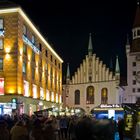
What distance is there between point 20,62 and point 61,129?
18632mm

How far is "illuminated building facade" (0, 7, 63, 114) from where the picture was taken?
4294 centimetres

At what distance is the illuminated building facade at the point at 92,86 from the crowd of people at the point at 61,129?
2293 inches

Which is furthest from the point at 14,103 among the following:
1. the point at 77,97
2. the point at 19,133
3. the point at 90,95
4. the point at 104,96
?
the point at 77,97

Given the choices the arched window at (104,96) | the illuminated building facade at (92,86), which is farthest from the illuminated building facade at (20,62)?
the arched window at (104,96)

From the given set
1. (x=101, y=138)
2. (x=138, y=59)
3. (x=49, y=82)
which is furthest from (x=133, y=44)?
(x=101, y=138)

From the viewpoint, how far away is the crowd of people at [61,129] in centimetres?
634

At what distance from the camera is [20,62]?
145ft

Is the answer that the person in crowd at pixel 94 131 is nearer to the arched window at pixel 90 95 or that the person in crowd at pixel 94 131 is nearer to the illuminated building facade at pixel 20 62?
the illuminated building facade at pixel 20 62

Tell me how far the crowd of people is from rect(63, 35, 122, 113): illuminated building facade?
191 feet

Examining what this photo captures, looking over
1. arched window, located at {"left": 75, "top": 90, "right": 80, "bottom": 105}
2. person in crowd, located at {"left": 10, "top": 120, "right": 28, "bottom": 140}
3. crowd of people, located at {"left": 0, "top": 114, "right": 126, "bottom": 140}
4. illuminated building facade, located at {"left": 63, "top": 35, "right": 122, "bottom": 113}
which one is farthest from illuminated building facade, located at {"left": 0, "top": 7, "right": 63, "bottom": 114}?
arched window, located at {"left": 75, "top": 90, "right": 80, "bottom": 105}

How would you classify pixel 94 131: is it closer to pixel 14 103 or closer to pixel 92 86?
pixel 14 103

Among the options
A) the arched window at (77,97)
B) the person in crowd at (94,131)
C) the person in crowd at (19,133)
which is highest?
the arched window at (77,97)

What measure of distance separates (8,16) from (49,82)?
73.6 feet

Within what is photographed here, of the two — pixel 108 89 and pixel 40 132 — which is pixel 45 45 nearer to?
pixel 108 89
